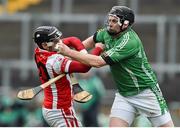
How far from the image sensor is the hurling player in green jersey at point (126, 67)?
28.0 ft

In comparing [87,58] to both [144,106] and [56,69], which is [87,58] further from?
[144,106]

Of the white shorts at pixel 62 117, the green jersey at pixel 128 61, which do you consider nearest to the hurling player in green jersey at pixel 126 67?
the green jersey at pixel 128 61

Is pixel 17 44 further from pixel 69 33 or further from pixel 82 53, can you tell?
pixel 82 53

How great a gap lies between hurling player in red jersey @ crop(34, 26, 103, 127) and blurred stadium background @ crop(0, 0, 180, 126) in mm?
5476

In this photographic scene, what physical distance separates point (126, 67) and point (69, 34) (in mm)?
8773

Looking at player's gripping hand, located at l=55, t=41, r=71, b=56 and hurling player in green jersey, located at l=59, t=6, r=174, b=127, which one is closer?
player's gripping hand, located at l=55, t=41, r=71, b=56

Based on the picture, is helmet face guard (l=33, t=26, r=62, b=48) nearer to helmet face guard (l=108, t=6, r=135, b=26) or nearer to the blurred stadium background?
helmet face guard (l=108, t=6, r=135, b=26)

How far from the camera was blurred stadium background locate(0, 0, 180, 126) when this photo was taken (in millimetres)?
15047

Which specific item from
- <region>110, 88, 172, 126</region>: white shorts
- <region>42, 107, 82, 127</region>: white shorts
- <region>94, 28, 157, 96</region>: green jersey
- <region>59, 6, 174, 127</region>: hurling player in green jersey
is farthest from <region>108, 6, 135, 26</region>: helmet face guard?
<region>42, 107, 82, 127</region>: white shorts

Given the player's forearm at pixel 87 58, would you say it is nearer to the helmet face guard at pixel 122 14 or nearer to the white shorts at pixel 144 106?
the helmet face guard at pixel 122 14

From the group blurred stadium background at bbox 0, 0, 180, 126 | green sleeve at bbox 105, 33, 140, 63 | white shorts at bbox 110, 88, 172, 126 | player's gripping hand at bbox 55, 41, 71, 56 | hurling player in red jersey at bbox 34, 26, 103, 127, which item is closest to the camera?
player's gripping hand at bbox 55, 41, 71, 56

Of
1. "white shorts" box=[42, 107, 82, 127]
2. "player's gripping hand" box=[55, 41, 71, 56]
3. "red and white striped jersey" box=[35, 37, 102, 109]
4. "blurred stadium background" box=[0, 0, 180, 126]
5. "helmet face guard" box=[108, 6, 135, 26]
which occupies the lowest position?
"blurred stadium background" box=[0, 0, 180, 126]

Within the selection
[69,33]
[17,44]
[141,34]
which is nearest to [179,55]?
[141,34]

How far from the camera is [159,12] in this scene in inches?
724
